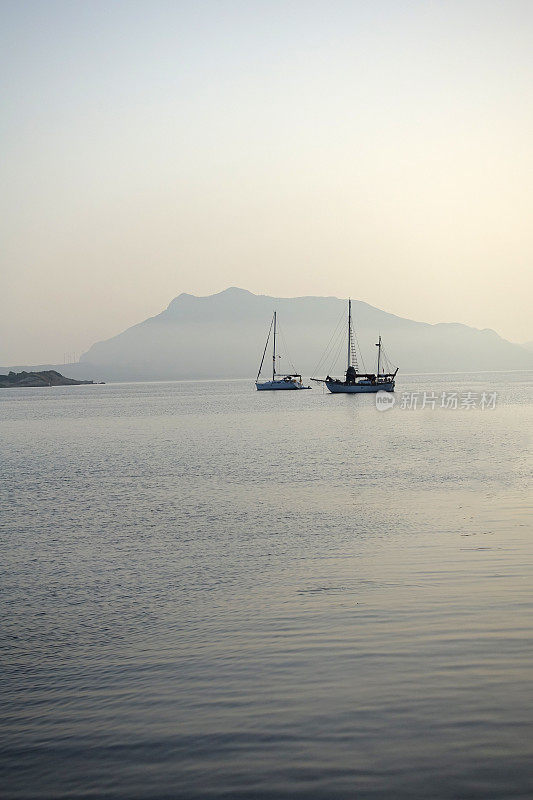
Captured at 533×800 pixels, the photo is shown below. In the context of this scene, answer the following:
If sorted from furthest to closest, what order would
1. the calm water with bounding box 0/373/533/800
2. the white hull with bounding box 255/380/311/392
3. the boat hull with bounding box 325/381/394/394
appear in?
the white hull with bounding box 255/380/311/392 < the boat hull with bounding box 325/381/394/394 < the calm water with bounding box 0/373/533/800

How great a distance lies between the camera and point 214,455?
43656 mm

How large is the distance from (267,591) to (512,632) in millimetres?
4753

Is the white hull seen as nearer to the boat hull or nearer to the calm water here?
the boat hull

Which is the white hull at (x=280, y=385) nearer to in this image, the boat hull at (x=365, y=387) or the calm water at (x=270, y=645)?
the boat hull at (x=365, y=387)

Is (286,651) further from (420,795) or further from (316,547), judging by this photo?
(316,547)

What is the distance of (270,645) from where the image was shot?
10.6 metres

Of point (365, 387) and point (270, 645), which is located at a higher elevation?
point (365, 387)

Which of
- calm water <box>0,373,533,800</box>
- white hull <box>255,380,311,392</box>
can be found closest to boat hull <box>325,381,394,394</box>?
white hull <box>255,380,311,392</box>

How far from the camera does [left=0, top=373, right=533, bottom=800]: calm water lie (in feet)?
23.3

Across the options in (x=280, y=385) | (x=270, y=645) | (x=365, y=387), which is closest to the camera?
(x=270, y=645)

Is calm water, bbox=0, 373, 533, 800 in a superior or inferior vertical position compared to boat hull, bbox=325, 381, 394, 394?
inferior

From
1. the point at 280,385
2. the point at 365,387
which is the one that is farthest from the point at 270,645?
the point at 280,385

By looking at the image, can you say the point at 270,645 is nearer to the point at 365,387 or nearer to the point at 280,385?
the point at 365,387

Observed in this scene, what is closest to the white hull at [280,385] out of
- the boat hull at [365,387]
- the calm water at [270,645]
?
the boat hull at [365,387]
